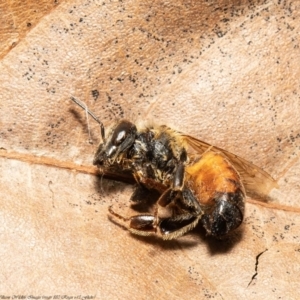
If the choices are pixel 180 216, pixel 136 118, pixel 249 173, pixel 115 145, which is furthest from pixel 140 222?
pixel 249 173

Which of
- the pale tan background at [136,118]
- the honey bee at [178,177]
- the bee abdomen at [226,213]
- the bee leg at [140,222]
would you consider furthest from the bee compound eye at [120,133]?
the bee abdomen at [226,213]

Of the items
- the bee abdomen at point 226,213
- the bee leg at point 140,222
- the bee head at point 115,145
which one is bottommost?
the bee leg at point 140,222

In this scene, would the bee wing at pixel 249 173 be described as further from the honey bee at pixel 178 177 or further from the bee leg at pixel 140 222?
the bee leg at pixel 140 222

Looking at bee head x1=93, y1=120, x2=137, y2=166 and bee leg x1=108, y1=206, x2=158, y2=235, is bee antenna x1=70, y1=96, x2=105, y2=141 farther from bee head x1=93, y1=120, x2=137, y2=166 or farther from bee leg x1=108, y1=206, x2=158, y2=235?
bee leg x1=108, y1=206, x2=158, y2=235

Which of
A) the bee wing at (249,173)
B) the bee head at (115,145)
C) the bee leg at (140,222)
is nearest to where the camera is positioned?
the bee head at (115,145)

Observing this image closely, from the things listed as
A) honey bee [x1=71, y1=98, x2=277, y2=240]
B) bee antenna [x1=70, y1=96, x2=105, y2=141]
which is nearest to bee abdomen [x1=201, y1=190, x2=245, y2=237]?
honey bee [x1=71, y1=98, x2=277, y2=240]

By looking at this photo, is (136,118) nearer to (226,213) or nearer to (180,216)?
(180,216)
